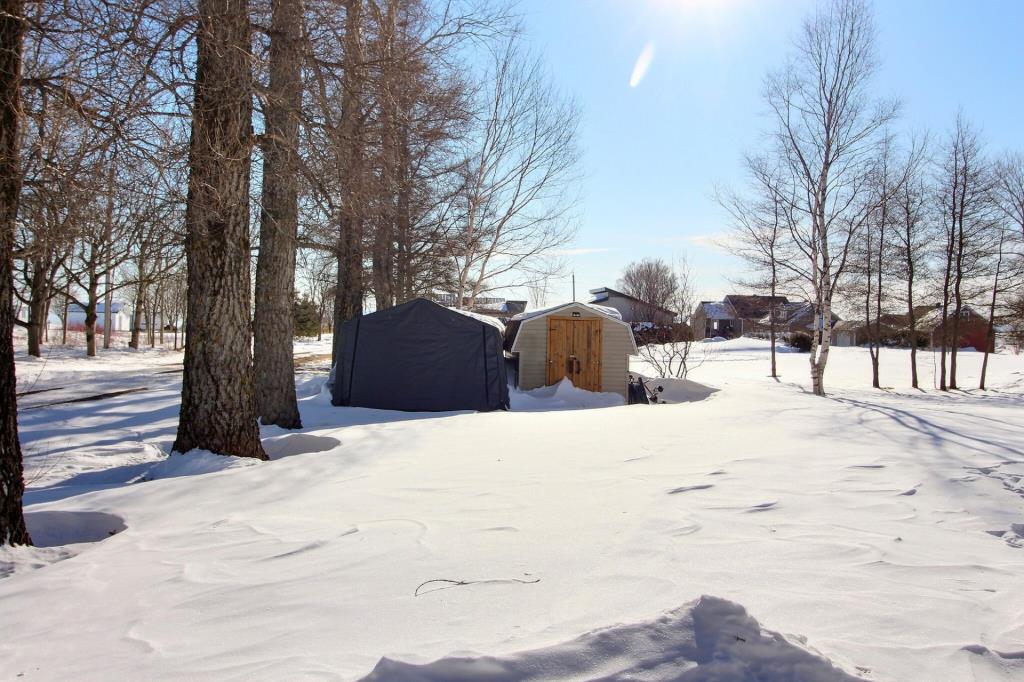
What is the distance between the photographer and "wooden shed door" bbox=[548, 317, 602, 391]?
16.7 meters

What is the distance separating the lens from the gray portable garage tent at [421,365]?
12547mm

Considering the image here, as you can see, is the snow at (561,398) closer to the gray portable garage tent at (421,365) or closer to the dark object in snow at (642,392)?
the dark object in snow at (642,392)

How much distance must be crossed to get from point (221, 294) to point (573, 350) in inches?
458

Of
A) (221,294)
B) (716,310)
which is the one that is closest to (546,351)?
(221,294)

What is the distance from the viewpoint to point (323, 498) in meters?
4.56

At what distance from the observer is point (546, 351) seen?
16.8 meters

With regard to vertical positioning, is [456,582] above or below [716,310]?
below

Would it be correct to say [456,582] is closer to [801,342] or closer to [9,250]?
[9,250]

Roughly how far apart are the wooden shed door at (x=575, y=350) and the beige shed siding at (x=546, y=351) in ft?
0.45

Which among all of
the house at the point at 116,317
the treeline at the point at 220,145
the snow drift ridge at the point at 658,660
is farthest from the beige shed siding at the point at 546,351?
the house at the point at 116,317

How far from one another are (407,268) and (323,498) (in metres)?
14.6

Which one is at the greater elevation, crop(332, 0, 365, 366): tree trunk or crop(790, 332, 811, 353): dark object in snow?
crop(332, 0, 365, 366): tree trunk

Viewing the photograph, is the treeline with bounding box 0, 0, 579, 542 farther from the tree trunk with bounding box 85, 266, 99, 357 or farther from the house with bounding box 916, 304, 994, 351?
the house with bounding box 916, 304, 994, 351

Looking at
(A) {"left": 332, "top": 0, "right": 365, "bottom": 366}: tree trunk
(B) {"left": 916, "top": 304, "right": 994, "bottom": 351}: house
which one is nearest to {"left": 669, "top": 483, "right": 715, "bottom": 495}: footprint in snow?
(A) {"left": 332, "top": 0, "right": 365, "bottom": 366}: tree trunk
